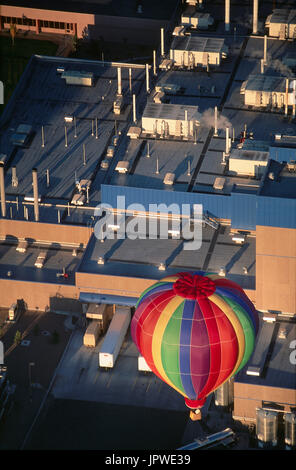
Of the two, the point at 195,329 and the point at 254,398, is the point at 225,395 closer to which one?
the point at 254,398

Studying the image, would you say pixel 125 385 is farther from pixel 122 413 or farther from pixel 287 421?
pixel 287 421

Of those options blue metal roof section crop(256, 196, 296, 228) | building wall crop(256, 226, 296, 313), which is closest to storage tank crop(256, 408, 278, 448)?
building wall crop(256, 226, 296, 313)

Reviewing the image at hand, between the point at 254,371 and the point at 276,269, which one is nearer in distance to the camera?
the point at 254,371

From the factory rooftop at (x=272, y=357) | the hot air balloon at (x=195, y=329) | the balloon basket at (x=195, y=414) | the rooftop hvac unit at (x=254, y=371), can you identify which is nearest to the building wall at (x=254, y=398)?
the factory rooftop at (x=272, y=357)

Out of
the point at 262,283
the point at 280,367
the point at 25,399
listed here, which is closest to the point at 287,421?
the point at 280,367

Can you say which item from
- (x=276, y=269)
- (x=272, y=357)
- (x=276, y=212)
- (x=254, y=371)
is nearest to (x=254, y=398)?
(x=254, y=371)

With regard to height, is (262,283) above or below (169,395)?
above
